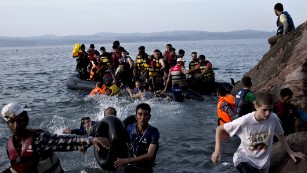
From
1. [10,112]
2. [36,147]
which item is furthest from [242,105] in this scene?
[10,112]

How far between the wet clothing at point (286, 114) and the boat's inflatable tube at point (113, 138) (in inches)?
130

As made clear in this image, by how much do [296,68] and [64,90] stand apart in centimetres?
1611

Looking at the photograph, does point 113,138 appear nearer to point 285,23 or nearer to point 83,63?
point 285,23

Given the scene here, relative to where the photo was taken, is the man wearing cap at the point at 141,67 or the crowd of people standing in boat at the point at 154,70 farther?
the man wearing cap at the point at 141,67

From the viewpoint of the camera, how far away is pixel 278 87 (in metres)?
10.9

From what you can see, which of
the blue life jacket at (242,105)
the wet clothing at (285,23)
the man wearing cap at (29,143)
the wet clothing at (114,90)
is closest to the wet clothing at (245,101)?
the blue life jacket at (242,105)

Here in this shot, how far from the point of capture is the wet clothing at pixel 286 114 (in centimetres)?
780

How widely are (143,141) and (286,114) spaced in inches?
137

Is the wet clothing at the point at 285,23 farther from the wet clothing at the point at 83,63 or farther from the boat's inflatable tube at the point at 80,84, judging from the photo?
the wet clothing at the point at 83,63

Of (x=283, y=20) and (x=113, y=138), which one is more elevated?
(x=283, y=20)

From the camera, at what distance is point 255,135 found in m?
5.34

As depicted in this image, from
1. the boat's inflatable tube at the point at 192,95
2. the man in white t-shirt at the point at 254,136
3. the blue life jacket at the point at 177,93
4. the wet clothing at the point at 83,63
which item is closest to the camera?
the man in white t-shirt at the point at 254,136

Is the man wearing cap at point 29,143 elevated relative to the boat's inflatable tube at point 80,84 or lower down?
elevated

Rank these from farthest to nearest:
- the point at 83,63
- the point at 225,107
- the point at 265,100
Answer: the point at 83,63 < the point at 225,107 < the point at 265,100
